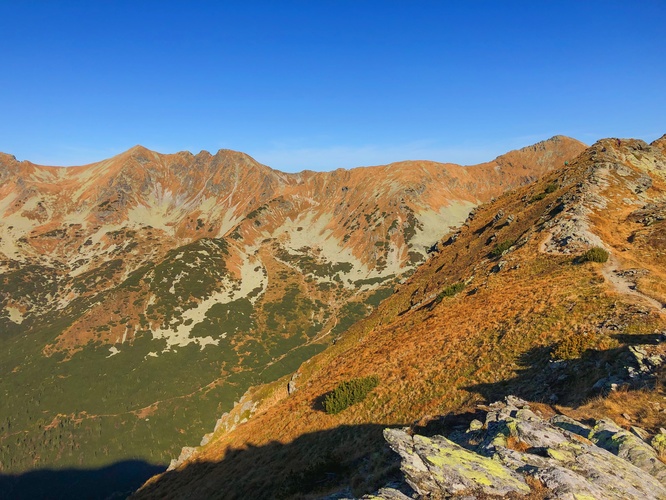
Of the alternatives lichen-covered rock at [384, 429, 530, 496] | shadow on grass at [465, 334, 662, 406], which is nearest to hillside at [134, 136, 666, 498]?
shadow on grass at [465, 334, 662, 406]

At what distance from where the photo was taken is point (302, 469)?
21391 mm

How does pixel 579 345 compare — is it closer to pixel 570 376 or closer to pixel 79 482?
pixel 570 376

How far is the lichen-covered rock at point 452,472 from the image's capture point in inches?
360

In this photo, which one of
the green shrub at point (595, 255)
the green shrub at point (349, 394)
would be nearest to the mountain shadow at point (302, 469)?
the green shrub at point (349, 394)

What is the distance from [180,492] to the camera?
31172 mm

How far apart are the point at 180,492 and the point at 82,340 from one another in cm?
20083

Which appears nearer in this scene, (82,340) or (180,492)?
(180,492)

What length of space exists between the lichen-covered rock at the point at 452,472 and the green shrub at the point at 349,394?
55.0ft

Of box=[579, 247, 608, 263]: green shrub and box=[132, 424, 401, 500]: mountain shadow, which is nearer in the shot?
box=[132, 424, 401, 500]: mountain shadow

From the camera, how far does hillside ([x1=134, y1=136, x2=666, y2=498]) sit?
55.0ft

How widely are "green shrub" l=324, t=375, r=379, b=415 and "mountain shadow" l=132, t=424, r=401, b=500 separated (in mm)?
2275

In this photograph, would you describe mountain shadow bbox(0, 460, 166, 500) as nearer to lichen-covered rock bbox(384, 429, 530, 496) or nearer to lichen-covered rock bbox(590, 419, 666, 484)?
lichen-covered rock bbox(384, 429, 530, 496)

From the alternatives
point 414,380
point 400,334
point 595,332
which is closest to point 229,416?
point 400,334

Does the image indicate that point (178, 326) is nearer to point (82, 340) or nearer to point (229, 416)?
point (82, 340)
